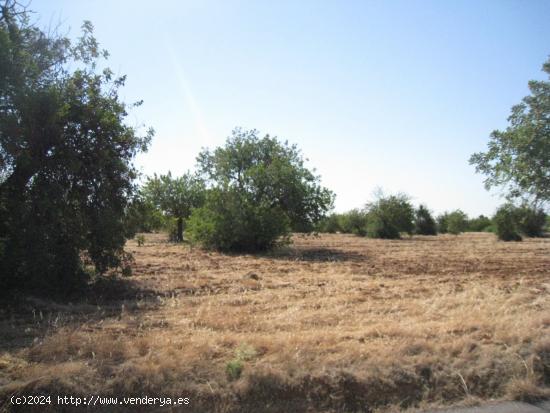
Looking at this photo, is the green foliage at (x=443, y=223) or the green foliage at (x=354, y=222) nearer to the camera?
the green foliage at (x=354, y=222)

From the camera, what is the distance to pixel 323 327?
641 cm

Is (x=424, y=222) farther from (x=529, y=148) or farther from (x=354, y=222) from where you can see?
(x=529, y=148)

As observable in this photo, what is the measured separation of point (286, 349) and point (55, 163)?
6.88 meters

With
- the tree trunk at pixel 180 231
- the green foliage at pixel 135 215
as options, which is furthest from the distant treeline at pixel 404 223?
the green foliage at pixel 135 215

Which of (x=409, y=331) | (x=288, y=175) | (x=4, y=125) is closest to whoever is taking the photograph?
Answer: (x=409, y=331)

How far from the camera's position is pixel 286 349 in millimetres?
5090

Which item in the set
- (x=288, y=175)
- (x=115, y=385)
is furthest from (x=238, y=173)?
(x=115, y=385)

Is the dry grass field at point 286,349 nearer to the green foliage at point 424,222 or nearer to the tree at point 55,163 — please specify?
the tree at point 55,163

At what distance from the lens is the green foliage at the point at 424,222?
50938mm

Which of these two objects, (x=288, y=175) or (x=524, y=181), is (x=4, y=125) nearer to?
(x=524, y=181)

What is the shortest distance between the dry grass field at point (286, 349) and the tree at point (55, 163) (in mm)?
1208

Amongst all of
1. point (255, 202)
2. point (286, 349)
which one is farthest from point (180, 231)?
point (286, 349)

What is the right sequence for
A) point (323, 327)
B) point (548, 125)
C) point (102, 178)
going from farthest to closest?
point (548, 125)
point (102, 178)
point (323, 327)

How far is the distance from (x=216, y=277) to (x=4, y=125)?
6416mm
